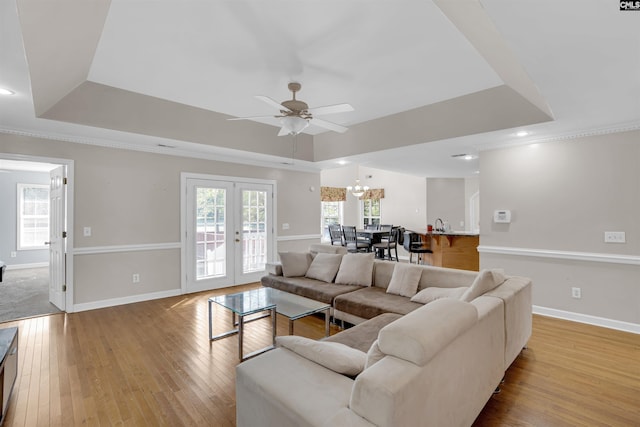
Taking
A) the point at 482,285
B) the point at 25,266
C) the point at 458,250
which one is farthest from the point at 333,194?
the point at 25,266

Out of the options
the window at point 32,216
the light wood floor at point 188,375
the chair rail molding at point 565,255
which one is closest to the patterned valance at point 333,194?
the chair rail molding at point 565,255

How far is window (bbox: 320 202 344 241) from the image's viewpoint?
10.2 metres

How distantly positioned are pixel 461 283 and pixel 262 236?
3.90 m

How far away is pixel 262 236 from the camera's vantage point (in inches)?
236

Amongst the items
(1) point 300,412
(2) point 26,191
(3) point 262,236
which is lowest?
(1) point 300,412

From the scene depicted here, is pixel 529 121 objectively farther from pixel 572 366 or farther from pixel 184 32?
pixel 184 32

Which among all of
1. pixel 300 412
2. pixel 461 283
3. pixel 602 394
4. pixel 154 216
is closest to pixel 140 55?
pixel 154 216

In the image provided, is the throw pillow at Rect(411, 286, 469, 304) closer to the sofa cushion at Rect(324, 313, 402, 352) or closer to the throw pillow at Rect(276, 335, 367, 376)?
the sofa cushion at Rect(324, 313, 402, 352)

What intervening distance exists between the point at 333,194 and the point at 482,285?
7.65m

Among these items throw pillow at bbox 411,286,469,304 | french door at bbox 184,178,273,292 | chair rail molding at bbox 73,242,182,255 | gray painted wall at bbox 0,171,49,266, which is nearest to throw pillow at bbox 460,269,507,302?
throw pillow at bbox 411,286,469,304

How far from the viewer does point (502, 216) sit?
168 inches

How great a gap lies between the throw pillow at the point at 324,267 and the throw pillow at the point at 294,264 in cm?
11

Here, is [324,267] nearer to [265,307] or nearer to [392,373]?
[265,307]

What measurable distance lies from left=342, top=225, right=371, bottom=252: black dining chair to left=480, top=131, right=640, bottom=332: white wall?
2.89m
